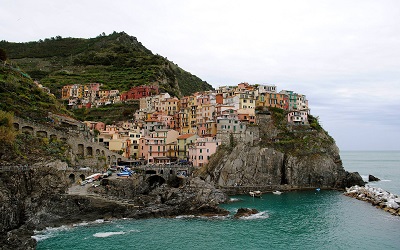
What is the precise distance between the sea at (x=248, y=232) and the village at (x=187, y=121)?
23.6 m

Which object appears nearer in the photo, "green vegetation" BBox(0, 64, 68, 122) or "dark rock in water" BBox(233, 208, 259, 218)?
"dark rock in water" BBox(233, 208, 259, 218)

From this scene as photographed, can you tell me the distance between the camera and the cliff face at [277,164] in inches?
2968

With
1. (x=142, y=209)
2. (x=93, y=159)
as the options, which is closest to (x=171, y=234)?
(x=142, y=209)

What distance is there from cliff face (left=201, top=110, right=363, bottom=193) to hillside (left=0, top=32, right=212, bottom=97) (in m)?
52.2

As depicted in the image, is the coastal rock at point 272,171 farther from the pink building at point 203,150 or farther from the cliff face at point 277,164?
the pink building at point 203,150

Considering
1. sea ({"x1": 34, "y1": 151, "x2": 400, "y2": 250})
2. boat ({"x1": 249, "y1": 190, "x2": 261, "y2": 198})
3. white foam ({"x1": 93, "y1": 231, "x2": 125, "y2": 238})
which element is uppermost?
boat ({"x1": 249, "y1": 190, "x2": 261, "y2": 198})

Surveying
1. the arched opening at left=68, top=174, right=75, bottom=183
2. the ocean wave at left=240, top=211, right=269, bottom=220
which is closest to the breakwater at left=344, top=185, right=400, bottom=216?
the ocean wave at left=240, top=211, right=269, bottom=220

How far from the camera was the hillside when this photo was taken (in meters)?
134

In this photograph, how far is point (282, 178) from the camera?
262 ft

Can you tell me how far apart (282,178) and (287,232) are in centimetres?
3363

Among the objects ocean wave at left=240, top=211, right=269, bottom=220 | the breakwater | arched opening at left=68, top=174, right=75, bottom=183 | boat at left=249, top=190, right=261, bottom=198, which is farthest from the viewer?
boat at left=249, top=190, right=261, bottom=198

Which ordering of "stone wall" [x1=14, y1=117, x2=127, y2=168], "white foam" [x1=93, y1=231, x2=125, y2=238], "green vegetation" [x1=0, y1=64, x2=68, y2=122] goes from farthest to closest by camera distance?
"green vegetation" [x1=0, y1=64, x2=68, y2=122], "stone wall" [x1=14, y1=117, x2=127, y2=168], "white foam" [x1=93, y1=231, x2=125, y2=238]

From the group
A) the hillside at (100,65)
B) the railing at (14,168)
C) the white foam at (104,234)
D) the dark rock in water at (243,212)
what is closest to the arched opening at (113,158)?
the railing at (14,168)

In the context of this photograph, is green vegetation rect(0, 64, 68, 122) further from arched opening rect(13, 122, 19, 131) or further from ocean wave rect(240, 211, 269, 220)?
ocean wave rect(240, 211, 269, 220)
